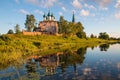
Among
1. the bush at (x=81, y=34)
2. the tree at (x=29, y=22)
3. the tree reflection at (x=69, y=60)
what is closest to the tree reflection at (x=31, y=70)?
the tree reflection at (x=69, y=60)

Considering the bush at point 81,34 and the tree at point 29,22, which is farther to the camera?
the bush at point 81,34

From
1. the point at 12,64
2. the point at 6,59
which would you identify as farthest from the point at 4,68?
the point at 6,59

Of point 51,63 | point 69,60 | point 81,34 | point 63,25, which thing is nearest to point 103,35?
point 81,34

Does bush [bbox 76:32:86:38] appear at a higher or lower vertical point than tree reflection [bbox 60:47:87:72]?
higher

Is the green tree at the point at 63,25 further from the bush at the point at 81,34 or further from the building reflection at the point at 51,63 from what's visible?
the building reflection at the point at 51,63

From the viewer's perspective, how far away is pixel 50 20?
12825 cm

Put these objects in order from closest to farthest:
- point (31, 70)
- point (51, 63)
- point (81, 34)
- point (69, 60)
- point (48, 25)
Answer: point (31, 70) < point (51, 63) < point (69, 60) < point (48, 25) < point (81, 34)

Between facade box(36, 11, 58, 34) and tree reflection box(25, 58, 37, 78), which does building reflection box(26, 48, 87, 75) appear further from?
facade box(36, 11, 58, 34)

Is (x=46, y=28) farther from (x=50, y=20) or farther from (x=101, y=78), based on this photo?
(x=101, y=78)

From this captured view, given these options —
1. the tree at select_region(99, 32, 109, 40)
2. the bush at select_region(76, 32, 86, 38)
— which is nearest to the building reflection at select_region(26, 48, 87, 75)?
the bush at select_region(76, 32, 86, 38)

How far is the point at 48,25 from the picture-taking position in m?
127

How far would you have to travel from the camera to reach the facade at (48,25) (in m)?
125

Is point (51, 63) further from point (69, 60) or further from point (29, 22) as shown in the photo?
point (29, 22)

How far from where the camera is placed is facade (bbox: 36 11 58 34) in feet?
411
